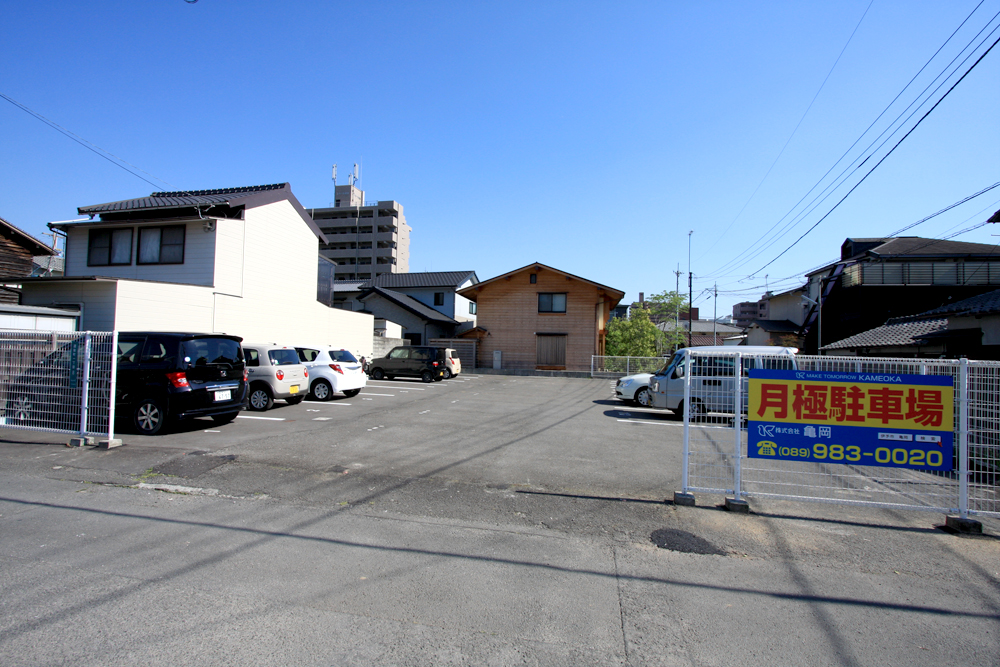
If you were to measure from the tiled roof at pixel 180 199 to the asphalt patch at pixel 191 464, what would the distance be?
1297 centimetres

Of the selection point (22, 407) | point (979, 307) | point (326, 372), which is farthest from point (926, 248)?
point (22, 407)

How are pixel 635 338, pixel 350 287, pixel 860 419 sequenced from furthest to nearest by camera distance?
pixel 350 287
pixel 635 338
pixel 860 419

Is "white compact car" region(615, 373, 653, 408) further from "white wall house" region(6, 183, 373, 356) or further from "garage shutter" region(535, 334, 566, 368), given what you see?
"garage shutter" region(535, 334, 566, 368)

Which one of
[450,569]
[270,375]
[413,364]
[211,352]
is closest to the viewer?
[450,569]

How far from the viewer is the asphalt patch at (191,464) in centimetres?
630

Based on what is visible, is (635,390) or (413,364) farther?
(413,364)

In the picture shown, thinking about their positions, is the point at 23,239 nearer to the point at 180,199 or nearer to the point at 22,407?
the point at 180,199

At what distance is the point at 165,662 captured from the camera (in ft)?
8.73

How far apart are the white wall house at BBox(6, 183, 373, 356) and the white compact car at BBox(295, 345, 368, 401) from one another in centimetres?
455

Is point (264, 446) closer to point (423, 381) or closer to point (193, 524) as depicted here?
point (193, 524)

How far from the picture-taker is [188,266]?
54.6 ft

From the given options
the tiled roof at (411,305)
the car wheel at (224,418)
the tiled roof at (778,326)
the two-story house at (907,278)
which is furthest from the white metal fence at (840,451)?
the tiled roof at (778,326)

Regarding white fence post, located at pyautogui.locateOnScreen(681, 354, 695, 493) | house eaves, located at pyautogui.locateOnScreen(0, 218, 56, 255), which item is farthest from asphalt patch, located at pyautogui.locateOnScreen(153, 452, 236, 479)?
house eaves, located at pyautogui.locateOnScreen(0, 218, 56, 255)

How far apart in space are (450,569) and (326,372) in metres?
10.9
